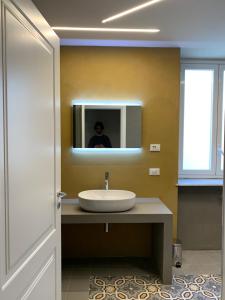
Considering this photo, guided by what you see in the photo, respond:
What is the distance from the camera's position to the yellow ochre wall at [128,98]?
9.93 feet

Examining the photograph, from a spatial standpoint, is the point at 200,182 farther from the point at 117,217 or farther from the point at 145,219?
the point at 117,217

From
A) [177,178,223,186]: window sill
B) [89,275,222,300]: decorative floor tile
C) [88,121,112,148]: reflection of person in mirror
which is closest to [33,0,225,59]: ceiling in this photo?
[88,121,112,148]: reflection of person in mirror

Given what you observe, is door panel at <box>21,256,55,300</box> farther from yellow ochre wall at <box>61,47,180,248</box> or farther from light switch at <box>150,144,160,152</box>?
light switch at <box>150,144,160,152</box>

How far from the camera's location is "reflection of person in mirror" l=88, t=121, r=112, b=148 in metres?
3.05

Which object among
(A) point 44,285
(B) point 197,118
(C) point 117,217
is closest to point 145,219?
(C) point 117,217

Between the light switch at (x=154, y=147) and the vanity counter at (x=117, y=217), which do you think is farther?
the light switch at (x=154, y=147)

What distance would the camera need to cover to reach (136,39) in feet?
8.91

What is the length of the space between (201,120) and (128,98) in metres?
1.10

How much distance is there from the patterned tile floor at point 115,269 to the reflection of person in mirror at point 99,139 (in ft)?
4.42

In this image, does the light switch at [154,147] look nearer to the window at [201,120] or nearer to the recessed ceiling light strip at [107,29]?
the window at [201,120]

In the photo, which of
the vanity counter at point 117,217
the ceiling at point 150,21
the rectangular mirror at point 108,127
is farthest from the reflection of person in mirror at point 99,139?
the ceiling at point 150,21

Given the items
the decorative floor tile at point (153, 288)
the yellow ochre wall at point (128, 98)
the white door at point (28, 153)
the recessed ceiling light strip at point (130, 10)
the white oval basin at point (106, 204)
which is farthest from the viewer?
the yellow ochre wall at point (128, 98)

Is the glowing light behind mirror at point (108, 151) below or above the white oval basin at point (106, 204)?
above

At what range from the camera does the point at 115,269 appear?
2910 mm
